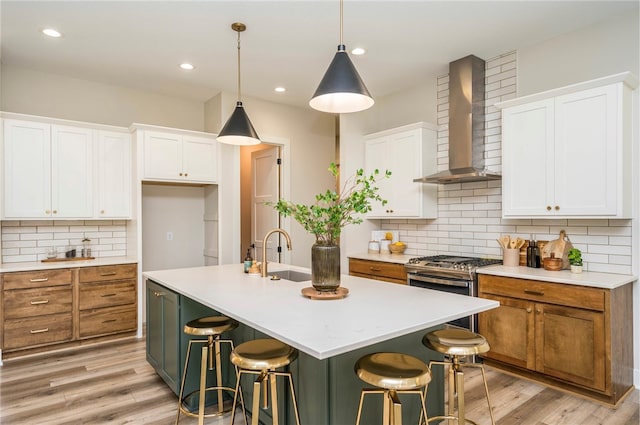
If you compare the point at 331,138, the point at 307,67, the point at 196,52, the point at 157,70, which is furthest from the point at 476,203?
the point at 157,70

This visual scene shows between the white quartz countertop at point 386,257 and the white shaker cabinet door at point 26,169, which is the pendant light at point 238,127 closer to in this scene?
the white quartz countertop at point 386,257

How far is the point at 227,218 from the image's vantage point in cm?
496

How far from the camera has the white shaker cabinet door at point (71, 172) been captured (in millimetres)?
3988

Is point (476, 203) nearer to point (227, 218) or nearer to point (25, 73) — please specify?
point (227, 218)

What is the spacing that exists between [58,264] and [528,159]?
179 inches

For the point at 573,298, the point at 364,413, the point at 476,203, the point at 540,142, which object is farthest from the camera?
the point at 476,203

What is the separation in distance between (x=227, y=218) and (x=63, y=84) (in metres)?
2.38

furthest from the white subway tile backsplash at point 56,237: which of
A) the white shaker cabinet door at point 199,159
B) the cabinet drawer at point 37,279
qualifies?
the white shaker cabinet door at point 199,159

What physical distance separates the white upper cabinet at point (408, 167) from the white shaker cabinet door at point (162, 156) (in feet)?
7.98

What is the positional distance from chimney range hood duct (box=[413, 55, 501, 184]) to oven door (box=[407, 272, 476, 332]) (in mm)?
1014

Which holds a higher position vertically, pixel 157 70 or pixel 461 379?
pixel 157 70

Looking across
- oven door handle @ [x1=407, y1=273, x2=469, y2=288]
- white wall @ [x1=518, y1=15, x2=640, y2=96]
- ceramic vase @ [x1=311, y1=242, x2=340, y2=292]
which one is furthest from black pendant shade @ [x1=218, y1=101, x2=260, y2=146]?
white wall @ [x1=518, y1=15, x2=640, y2=96]

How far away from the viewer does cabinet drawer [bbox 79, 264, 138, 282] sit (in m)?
3.92

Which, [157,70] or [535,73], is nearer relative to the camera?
[535,73]
